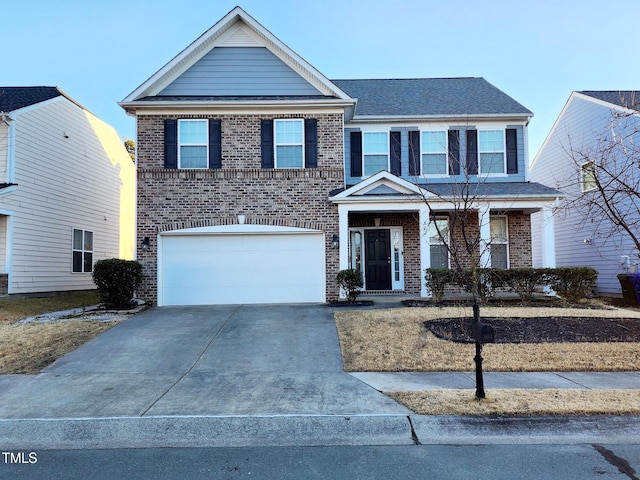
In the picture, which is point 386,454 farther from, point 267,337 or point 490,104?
point 490,104

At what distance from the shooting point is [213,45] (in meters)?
13.5

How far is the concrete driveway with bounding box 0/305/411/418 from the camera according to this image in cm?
536

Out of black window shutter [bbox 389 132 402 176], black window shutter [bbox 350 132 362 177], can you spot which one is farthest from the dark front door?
black window shutter [bbox 389 132 402 176]

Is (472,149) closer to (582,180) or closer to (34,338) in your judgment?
(582,180)

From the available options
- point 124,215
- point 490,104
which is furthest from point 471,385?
point 124,215

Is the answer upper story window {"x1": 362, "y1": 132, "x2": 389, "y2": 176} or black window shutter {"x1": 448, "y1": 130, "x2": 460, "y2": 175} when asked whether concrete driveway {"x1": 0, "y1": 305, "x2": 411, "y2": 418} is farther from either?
black window shutter {"x1": 448, "y1": 130, "x2": 460, "y2": 175}

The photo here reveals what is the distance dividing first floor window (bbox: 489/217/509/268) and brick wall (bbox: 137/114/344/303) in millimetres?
5343

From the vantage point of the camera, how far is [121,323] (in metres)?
10.2

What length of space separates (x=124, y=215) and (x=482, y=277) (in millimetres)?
16374

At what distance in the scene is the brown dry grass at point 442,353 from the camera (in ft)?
23.4

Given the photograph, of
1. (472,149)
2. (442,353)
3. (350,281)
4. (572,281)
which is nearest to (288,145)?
(350,281)

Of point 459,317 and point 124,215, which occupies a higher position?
point 124,215

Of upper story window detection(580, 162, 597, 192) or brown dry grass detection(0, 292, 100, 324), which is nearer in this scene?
upper story window detection(580, 162, 597, 192)

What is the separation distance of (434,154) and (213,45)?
7.57 m
